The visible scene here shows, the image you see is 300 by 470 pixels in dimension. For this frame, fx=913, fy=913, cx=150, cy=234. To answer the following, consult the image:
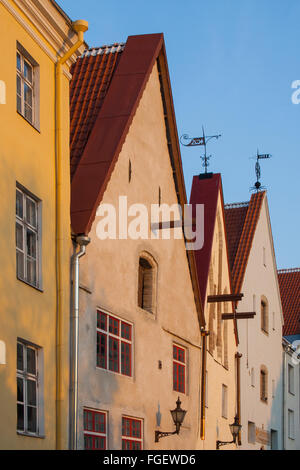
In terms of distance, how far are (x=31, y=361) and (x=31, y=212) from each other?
2.63m

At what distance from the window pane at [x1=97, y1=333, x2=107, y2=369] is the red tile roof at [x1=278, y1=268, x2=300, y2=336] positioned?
29376 millimetres

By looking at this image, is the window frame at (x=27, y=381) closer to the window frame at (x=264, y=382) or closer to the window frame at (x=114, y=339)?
the window frame at (x=114, y=339)

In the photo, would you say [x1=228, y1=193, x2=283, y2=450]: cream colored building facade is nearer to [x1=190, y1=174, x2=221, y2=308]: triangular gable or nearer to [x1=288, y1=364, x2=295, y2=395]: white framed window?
[x1=288, y1=364, x2=295, y2=395]: white framed window

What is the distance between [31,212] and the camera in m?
16.2

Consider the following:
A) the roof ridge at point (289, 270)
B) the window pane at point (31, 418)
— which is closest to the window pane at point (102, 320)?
the window pane at point (31, 418)

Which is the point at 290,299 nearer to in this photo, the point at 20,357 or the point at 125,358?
the point at 125,358

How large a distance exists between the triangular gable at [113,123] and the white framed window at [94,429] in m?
3.64

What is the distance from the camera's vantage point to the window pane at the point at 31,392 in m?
15.5

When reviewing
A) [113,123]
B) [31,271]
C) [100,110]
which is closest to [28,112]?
[31,271]

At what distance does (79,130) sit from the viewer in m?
20.7

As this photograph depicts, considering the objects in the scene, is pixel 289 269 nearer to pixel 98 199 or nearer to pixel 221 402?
pixel 221 402

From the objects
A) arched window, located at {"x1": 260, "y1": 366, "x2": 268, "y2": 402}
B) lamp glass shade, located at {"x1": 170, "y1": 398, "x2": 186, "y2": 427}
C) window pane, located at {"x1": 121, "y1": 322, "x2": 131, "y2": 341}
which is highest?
window pane, located at {"x1": 121, "y1": 322, "x2": 131, "y2": 341}

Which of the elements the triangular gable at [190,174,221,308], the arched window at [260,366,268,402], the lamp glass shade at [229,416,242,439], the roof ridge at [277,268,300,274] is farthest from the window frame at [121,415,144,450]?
the roof ridge at [277,268,300,274]

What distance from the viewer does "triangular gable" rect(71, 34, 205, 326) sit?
739 inches
